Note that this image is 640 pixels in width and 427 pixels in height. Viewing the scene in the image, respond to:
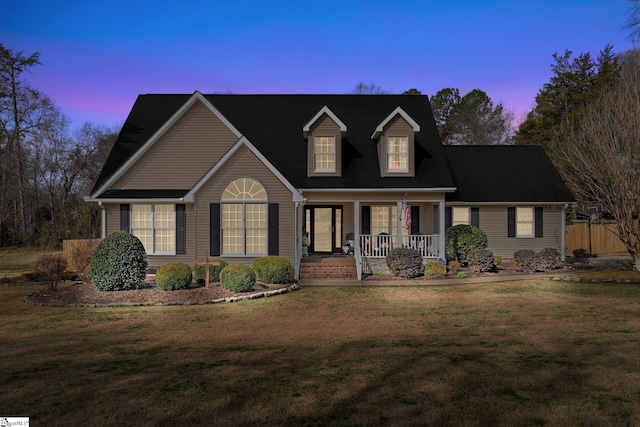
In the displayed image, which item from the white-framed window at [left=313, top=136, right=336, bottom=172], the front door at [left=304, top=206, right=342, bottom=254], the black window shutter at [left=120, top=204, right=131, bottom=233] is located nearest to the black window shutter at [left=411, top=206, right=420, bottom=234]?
the front door at [left=304, top=206, right=342, bottom=254]

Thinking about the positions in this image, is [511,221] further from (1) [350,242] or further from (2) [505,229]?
(1) [350,242]

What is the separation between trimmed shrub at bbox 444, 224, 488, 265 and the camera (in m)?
20.4

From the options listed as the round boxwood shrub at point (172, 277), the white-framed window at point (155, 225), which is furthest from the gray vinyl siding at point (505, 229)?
the round boxwood shrub at point (172, 277)

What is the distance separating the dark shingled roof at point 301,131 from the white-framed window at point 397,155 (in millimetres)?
581

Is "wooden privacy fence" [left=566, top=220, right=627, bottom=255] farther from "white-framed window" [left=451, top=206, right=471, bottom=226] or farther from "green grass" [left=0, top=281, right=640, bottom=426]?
"green grass" [left=0, top=281, right=640, bottom=426]

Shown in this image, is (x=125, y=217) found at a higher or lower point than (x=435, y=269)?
higher

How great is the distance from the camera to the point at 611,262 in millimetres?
23281

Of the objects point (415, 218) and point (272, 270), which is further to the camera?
point (415, 218)

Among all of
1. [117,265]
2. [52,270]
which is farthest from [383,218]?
[52,270]

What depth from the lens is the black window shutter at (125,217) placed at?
61.1ft

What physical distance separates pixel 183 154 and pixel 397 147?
9613mm

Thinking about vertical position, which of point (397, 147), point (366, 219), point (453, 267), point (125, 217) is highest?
point (397, 147)

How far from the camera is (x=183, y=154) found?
1967 centimetres

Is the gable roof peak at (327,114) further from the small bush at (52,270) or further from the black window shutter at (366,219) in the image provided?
the small bush at (52,270)
